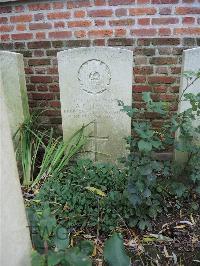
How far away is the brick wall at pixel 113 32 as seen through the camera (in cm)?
322

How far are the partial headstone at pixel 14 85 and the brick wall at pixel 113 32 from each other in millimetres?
600

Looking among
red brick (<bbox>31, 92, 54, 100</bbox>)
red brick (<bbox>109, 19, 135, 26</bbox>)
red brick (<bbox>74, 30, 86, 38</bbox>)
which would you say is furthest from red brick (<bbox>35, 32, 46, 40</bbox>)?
red brick (<bbox>109, 19, 135, 26</bbox>)

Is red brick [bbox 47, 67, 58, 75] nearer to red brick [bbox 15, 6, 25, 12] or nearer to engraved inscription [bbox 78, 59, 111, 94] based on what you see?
red brick [bbox 15, 6, 25, 12]

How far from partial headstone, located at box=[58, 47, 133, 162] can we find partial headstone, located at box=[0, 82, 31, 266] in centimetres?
158

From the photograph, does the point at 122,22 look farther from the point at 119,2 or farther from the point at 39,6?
the point at 39,6

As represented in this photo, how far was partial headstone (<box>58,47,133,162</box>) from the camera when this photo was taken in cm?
279

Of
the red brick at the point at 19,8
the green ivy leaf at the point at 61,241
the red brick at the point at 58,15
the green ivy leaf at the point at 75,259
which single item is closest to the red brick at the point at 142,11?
the red brick at the point at 58,15

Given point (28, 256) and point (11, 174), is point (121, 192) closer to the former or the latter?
point (28, 256)

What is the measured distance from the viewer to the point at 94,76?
2.86 metres

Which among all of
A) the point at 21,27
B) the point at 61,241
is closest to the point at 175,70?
the point at 21,27

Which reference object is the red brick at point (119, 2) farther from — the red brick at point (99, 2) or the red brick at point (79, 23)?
the red brick at point (79, 23)

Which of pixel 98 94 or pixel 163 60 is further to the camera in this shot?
pixel 163 60

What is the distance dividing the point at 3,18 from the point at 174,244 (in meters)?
2.73

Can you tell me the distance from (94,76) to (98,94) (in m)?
0.16
